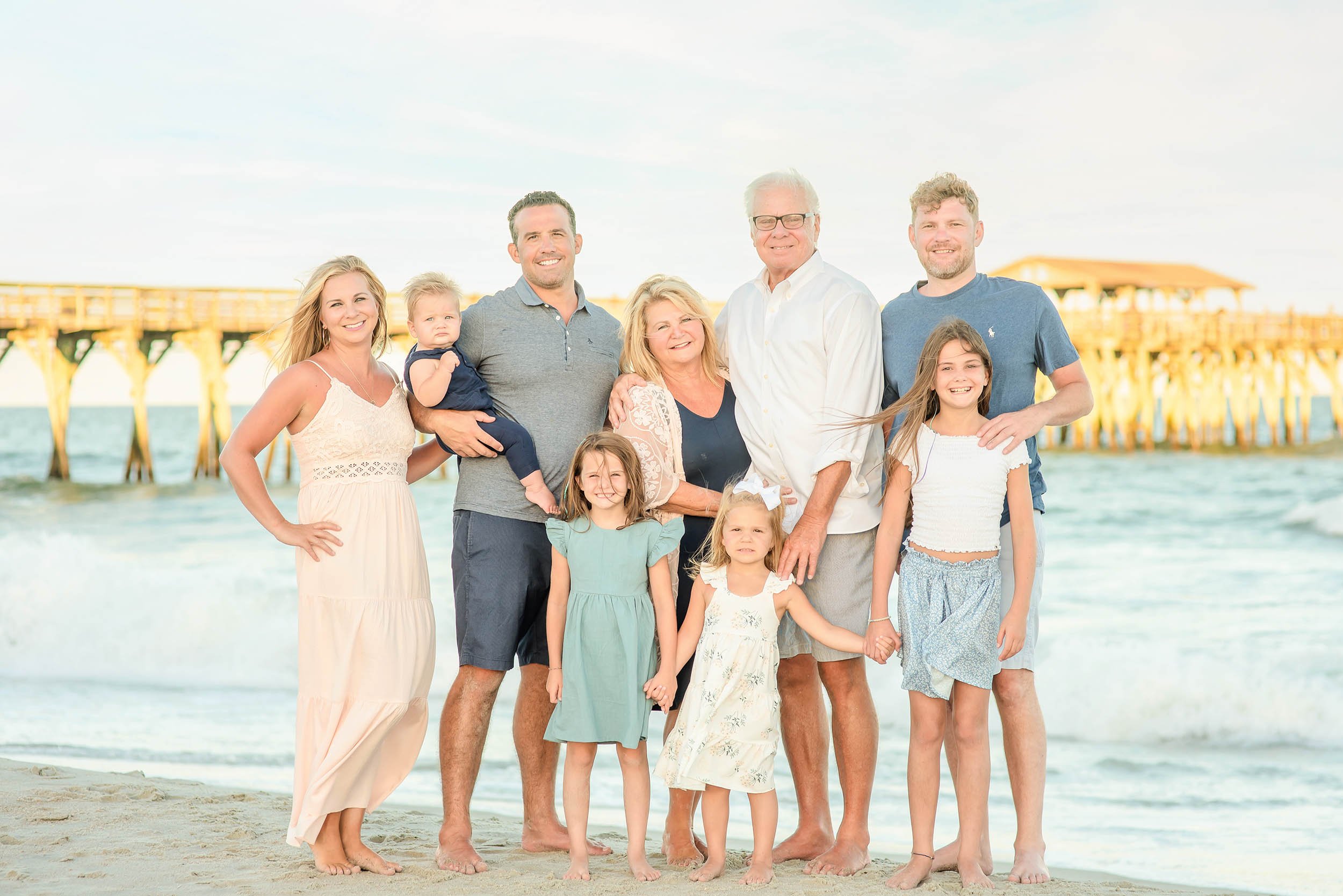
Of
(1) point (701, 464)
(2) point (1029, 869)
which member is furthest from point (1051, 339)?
(2) point (1029, 869)

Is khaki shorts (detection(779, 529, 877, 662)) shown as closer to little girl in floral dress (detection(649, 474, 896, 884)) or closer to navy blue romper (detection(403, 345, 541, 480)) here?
little girl in floral dress (detection(649, 474, 896, 884))

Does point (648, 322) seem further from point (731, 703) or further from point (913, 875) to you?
point (913, 875)

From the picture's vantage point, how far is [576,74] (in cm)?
1644

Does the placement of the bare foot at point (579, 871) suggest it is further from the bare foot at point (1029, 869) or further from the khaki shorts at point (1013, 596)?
the khaki shorts at point (1013, 596)

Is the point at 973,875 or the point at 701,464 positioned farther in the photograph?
the point at 701,464

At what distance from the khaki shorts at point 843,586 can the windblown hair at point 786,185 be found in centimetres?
120

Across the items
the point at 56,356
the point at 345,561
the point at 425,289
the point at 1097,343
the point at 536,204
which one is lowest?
the point at 345,561

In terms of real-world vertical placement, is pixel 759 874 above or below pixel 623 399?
below

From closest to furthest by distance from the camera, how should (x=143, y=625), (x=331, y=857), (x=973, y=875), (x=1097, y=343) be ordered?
(x=973, y=875), (x=331, y=857), (x=143, y=625), (x=1097, y=343)

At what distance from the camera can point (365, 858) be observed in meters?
3.89

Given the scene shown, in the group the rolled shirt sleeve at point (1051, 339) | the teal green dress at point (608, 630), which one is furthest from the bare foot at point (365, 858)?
the rolled shirt sleeve at point (1051, 339)

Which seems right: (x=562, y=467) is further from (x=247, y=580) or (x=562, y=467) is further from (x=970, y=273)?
(x=247, y=580)

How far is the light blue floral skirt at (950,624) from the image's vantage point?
360cm

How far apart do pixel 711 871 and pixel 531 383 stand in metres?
1.83
